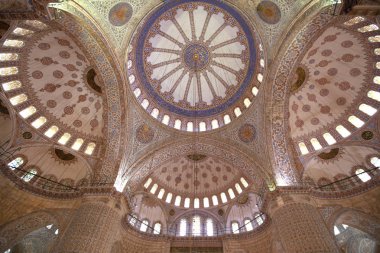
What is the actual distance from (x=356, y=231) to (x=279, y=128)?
6670 mm

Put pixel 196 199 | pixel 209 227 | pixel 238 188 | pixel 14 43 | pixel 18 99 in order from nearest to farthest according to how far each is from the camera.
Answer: pixel 14 43 → pixel 18 99 → pixel 209 227 → pixel 238 188 → pixel 196 199

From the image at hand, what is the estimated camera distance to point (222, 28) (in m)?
13.3

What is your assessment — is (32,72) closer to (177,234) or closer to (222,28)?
(222,28)

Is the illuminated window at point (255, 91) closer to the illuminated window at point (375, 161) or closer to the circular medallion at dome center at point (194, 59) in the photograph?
the circular medallion at dome center at point (194, 59)

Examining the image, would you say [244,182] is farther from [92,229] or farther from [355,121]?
[92,229]

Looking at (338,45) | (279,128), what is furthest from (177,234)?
(338,45)

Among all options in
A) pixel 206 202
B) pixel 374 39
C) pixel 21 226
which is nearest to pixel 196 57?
pixel 374 39

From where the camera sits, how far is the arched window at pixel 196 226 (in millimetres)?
14500

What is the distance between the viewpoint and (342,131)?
12961 millimetres

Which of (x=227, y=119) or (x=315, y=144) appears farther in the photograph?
(x=227, y=119)

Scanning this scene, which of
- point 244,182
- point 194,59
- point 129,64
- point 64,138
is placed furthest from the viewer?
point 244,182

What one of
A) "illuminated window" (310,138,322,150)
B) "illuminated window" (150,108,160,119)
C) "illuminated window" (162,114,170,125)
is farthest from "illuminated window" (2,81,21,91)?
"illuminated window" (310,138,322,150)

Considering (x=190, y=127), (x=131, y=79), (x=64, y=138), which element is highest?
(x=131, y=79)

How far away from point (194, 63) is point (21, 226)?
12.6 metres
